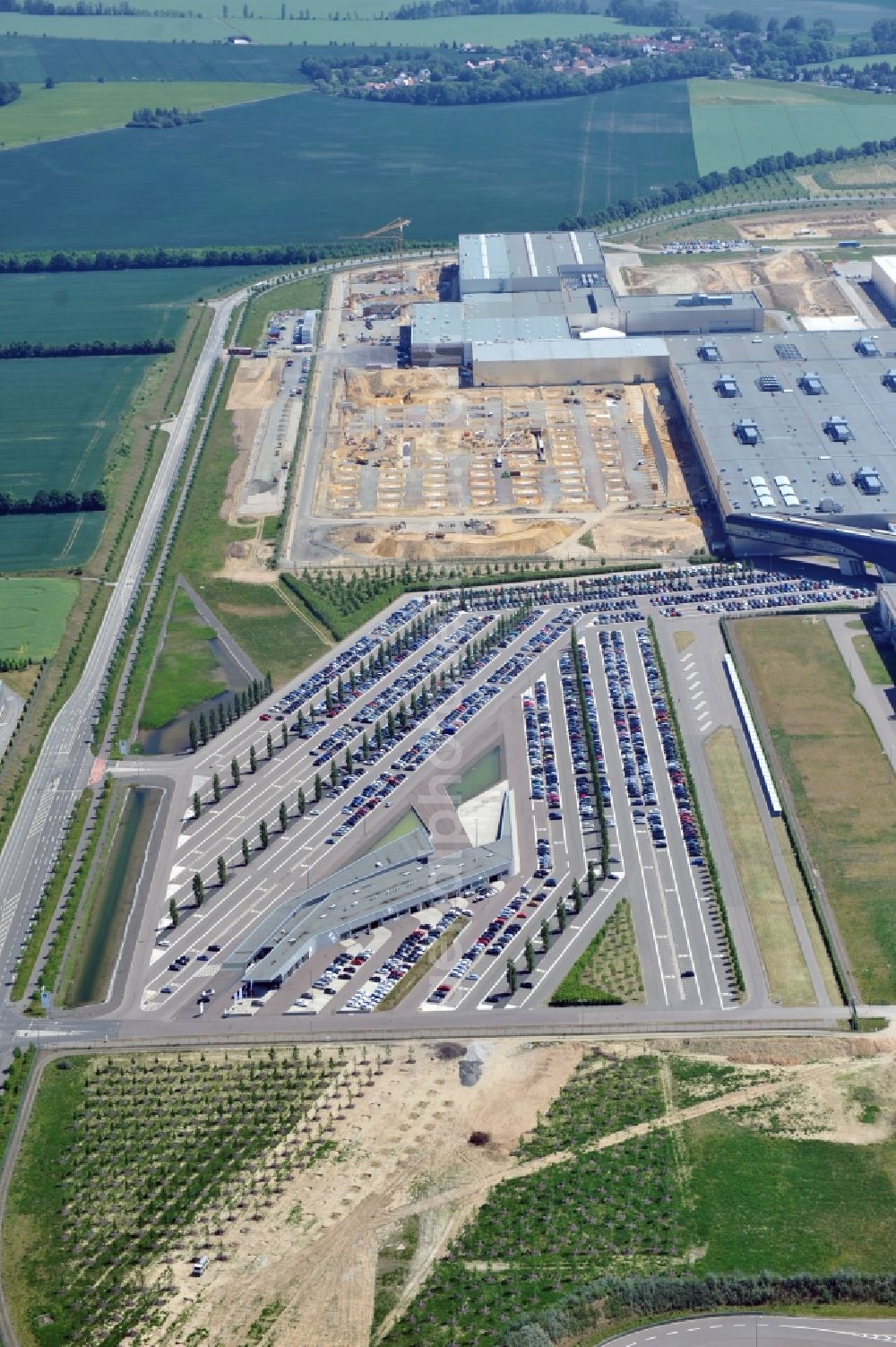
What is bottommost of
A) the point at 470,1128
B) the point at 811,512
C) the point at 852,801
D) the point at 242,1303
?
the point at 242,1303

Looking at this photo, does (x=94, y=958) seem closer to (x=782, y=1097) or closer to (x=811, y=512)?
(x=782, y=1097)

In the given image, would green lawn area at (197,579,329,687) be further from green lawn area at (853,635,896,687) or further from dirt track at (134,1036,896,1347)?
dirt track at (134,1036,896,1347)

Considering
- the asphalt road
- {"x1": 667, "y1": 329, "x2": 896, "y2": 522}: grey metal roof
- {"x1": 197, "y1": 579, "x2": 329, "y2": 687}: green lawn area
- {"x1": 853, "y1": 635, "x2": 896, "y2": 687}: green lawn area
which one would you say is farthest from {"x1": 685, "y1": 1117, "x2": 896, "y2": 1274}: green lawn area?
{"x1": 667, "y1": 329, "x2": 896, "y2": 522}: grey metal roof

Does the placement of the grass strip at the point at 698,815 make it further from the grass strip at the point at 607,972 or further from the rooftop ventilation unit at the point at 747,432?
the rooftop ventilation unit at the point at 747,432

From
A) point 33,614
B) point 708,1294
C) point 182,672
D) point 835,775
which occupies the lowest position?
point 708,1294

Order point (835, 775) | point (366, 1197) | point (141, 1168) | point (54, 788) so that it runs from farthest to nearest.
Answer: point (54, 788)
point (835, 775)
point (141, 1168)
point (366, 1197)

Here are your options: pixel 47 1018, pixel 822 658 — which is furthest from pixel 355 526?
pixel 47 1018

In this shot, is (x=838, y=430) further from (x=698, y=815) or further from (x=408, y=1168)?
(x=408, y=1168)

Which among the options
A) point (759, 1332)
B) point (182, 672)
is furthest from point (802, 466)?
point (759, 1332)
